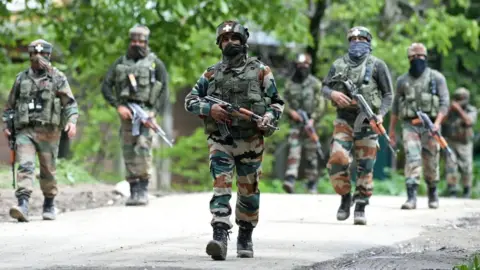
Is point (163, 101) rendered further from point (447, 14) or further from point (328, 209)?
point (447, 14)

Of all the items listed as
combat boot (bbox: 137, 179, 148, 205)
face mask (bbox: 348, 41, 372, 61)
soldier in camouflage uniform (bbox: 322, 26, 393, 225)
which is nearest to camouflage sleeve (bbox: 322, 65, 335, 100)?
soldier in camouflage uniform (bbox: 322, 26, 393, 225)

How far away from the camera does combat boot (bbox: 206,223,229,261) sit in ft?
33.8

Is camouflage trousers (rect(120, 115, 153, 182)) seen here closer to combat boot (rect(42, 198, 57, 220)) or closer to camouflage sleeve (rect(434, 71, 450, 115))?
combat boot (rect(42, 198, 57, 220))

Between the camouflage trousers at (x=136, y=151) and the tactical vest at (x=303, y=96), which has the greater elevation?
the tactical vest at (x=303, y=96)

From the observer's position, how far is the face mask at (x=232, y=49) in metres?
10.6

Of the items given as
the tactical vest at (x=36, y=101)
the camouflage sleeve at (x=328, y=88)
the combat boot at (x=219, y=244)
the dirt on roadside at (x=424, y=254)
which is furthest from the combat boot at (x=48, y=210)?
the combat boot at (x=219, y=244)

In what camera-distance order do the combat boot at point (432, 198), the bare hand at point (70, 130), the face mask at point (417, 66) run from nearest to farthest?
the bare hand at point (70, 130) < the face mask at point (417, 66) < the combat boot at point (432, 198)

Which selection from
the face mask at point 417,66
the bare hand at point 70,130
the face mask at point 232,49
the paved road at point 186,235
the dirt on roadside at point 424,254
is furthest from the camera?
the face mask at point 417,66

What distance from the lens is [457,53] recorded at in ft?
94.7

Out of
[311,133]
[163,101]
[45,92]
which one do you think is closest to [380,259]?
[45,92]

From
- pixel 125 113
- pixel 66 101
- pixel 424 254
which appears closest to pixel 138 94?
pixel 125 113

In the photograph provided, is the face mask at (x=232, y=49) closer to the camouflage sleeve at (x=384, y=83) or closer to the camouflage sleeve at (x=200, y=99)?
the camouflage sleeve at (x=200, y=99)

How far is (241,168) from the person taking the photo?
424 inches

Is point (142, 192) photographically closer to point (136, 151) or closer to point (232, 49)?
point (136, 151)
